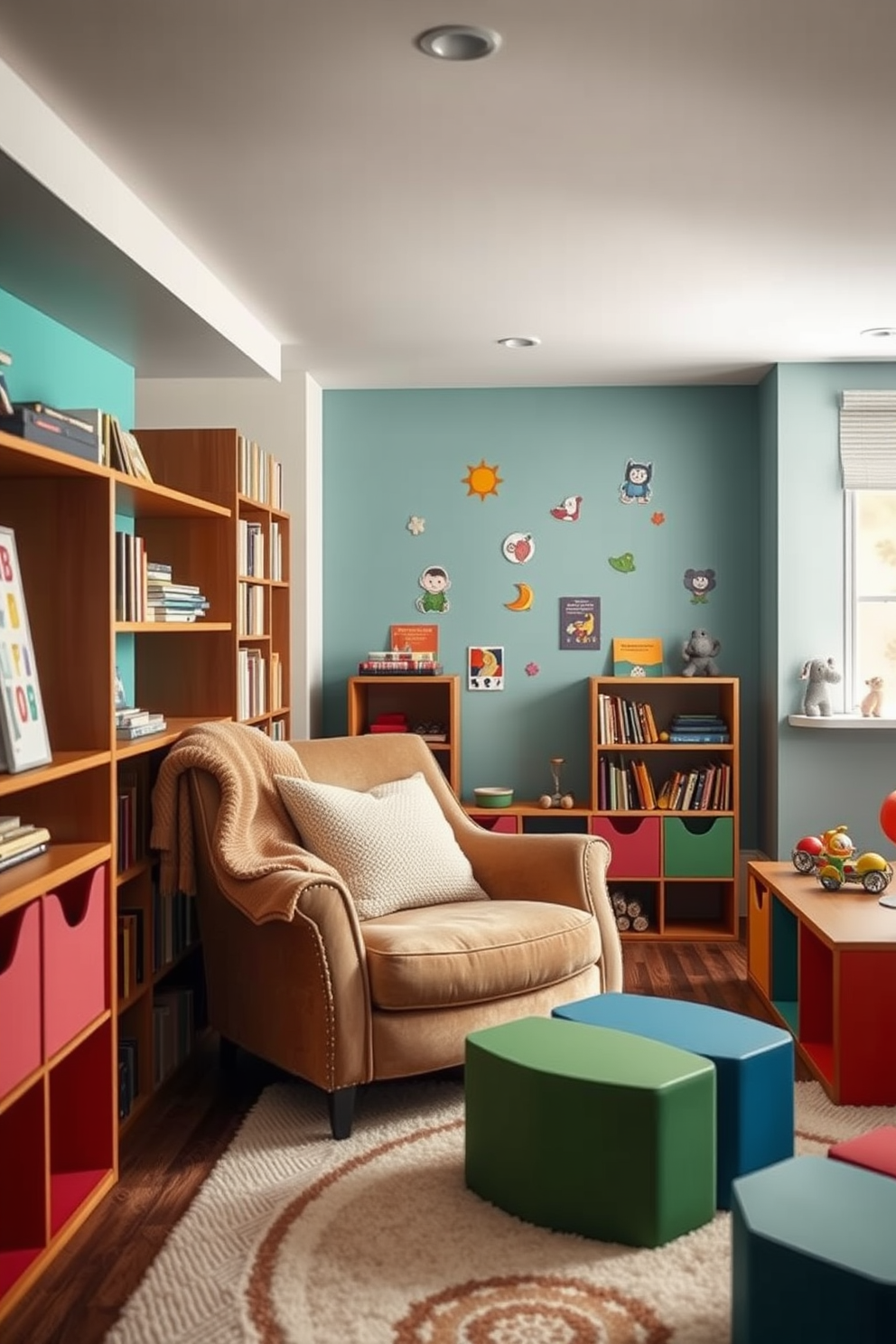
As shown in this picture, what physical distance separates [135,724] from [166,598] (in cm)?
49

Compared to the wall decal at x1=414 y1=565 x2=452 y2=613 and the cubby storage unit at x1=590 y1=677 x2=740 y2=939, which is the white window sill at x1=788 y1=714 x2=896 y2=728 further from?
the wall decal at x1=414 y1=565 x2=452 y2=613

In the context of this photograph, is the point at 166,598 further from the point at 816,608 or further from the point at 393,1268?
the point at 816,608

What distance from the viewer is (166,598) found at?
11.6 ft

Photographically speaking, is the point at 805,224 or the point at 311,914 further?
the point at 805,224

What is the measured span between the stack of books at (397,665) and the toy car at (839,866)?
1947 millimetres

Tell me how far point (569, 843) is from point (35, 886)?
5.90ft

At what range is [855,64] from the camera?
2.59 metres

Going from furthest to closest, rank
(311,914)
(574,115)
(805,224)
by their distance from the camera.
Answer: (805,224) → (311,914) → (574,115)

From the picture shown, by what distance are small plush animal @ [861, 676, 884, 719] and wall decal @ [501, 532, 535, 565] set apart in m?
1.58

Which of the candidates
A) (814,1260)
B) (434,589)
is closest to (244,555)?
(434,589)

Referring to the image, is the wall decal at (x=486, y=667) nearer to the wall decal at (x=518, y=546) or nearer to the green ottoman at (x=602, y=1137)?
the wall decal at (x=518, y=546)

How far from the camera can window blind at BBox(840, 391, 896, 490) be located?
5273 mm

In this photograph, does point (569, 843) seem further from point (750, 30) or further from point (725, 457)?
point (725, 457)

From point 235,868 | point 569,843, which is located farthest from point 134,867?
point 569,843
